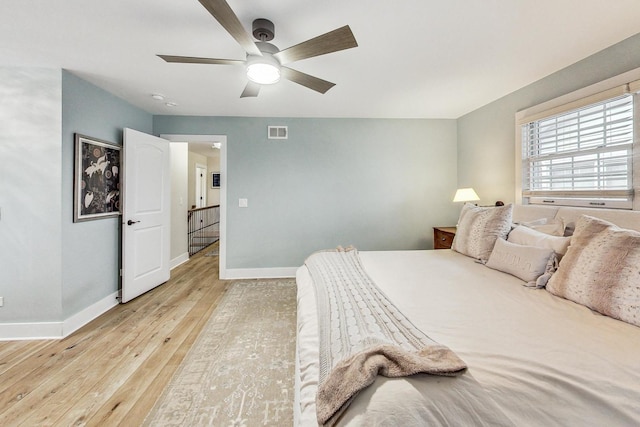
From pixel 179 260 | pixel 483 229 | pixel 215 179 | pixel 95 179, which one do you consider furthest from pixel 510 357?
pixel 215 179

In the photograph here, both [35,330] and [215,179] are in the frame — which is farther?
[215,179]

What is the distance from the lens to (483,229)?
2326 mm

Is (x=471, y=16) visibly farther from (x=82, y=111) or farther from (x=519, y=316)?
(x=82, y=111)

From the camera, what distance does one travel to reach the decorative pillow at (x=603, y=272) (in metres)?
1.22

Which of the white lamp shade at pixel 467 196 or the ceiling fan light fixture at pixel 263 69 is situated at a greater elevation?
the ceiling fan light fixture at pixel 263 69

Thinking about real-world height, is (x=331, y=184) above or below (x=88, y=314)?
above

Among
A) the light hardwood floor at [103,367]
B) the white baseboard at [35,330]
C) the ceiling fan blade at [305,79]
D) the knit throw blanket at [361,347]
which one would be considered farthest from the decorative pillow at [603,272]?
the white baseboard at [35,330]

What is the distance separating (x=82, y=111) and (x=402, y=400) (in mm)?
3561

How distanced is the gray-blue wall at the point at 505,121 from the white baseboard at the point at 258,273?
2923 millimetres

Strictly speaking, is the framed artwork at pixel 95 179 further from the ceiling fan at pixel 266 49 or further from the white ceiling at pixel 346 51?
the ceiling fan at pixel 266 49

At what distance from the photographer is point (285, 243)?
4.12 metres

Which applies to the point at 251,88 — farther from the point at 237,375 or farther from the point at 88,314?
the point at 88,314

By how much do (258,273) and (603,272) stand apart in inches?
143

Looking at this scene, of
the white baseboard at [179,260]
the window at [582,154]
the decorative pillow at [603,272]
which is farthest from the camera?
the white baseboard at [179,260]
